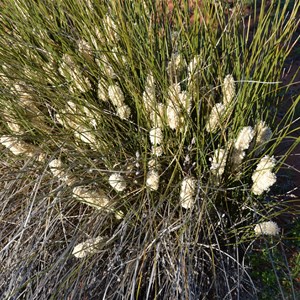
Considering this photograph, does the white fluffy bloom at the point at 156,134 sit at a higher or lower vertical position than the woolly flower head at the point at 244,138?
higher

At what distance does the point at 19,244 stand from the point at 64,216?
0.64ft

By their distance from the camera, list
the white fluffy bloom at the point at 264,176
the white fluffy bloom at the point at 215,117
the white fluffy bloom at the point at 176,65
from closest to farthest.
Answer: the white fluffy bloom at the point at 264,176, the white fluffy bloom at the point at 215,117, the white fluffy bloom at the point at 176,65

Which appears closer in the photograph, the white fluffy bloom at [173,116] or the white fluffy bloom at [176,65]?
the white fluffy bloom at [173,116]

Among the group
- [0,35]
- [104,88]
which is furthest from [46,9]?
[104,88]

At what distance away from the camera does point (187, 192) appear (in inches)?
60.9

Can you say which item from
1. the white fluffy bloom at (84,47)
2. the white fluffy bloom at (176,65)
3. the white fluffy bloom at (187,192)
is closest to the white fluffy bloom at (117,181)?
the white fluffy bloom at (187,192)

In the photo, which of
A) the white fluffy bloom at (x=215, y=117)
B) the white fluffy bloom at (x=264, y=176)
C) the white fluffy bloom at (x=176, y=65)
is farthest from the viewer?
the white fluffy bloom at (x=176, y=65)

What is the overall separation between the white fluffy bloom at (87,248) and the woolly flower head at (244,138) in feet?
1.92

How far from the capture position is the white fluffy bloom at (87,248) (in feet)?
5.00

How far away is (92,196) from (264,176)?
60 cm

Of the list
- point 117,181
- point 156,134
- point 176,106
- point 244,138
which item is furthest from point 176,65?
point 117,181

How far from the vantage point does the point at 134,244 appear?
169 cm

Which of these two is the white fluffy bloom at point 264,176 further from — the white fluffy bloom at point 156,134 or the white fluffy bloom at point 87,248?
the white fluffy bloom at point 87,248

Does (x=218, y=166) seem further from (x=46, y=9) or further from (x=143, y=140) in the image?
(x=46, y=9)
